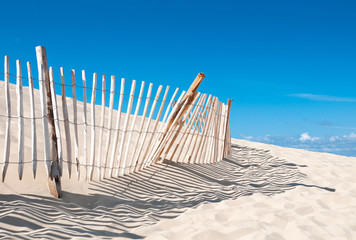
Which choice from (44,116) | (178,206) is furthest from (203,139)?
(44,116)

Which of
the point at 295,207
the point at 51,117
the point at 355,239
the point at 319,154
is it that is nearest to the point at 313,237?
the point at 355,239

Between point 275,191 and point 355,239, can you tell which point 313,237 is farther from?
point 275,191

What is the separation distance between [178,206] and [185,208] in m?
0.13

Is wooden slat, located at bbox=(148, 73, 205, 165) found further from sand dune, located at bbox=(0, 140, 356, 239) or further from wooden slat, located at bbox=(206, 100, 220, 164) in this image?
wooden slat, located at bbox=(206, 100, 220, 164)

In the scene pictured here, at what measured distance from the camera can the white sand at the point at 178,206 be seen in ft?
9.56

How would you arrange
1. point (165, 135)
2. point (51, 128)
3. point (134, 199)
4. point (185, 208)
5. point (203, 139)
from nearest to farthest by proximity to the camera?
1. point (51, 128)
2. point (185, 208)
3. point (134, 199)
4. point (165, 135)
5. point (203, 139)

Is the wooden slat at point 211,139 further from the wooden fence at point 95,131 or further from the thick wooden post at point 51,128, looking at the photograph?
the thick wooden post at point 51,128

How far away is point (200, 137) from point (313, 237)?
3.39m

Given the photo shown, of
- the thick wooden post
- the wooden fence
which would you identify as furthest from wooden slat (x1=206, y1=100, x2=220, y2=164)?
the thick wooden post

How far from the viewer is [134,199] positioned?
413cm

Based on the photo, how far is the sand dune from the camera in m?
2.91

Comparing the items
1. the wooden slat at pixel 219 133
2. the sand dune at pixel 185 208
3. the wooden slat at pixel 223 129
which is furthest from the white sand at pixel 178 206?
the wooden slat at pixel 223 129

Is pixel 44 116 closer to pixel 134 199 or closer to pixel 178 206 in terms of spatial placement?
pixel 134 199

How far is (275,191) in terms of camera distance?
5.08m
